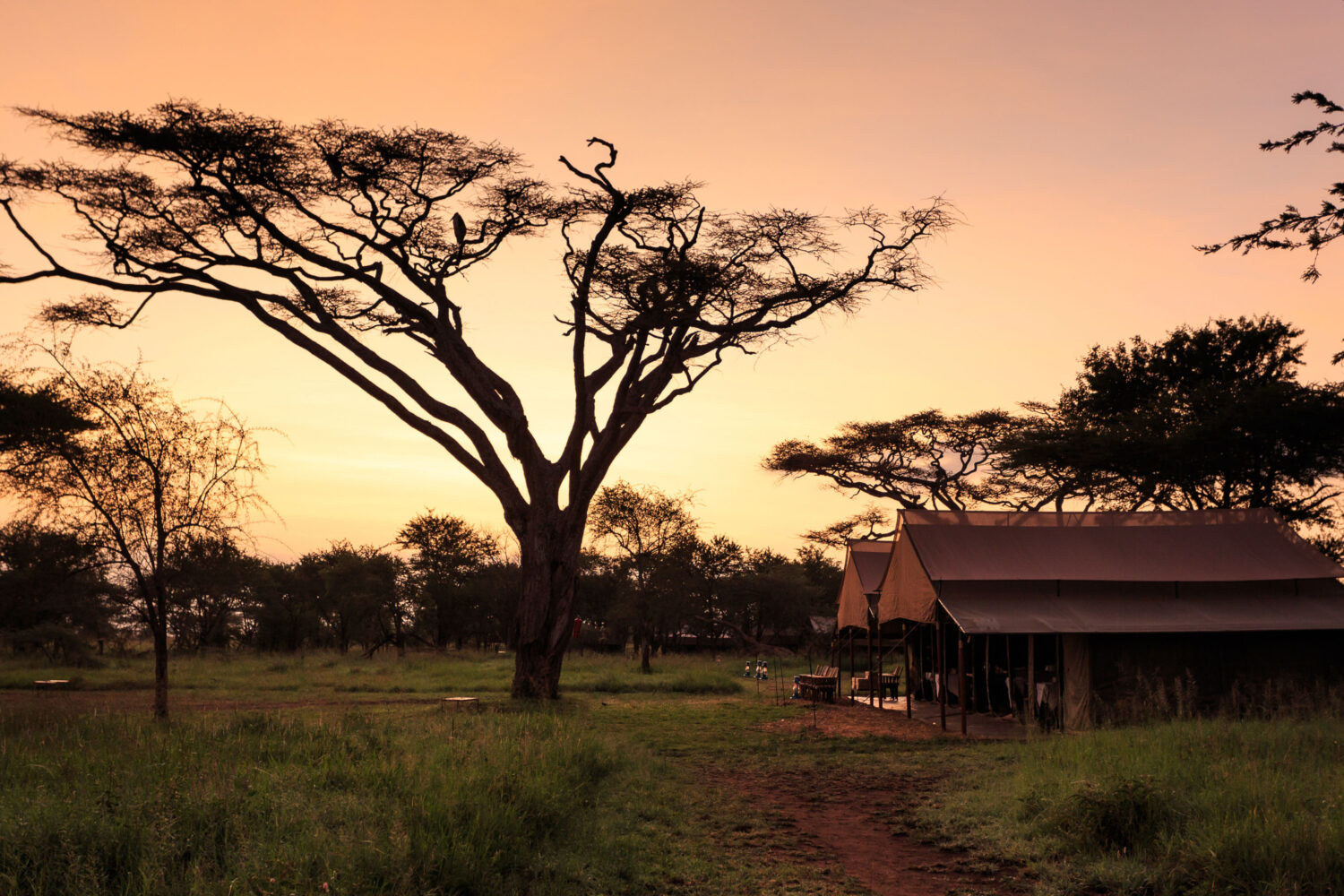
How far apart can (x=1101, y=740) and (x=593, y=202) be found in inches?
528

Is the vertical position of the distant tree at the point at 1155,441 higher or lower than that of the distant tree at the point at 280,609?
higher

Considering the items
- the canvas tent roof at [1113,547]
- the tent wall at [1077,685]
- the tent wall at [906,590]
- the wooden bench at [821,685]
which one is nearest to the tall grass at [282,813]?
the tent wall at [906,590]

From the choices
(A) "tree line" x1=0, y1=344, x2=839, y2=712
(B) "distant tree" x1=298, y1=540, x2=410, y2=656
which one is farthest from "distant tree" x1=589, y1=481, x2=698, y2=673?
(B) "distant tree" x1=298, y1=540, x2=410, y2=656

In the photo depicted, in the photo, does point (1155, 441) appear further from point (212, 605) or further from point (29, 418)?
point (212, 605)

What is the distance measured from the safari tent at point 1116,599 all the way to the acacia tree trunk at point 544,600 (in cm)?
650

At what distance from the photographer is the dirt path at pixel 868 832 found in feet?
22.6

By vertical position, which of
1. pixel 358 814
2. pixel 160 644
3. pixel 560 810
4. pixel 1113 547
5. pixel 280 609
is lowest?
pixel 280 609

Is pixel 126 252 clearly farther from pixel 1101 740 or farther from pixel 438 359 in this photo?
pixel 1101 740

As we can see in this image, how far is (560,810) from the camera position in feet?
25.3

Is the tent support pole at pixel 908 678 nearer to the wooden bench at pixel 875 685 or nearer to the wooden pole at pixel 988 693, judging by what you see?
the wooden bench at pixel 875 685

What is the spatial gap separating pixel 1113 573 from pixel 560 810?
1257 centimetres

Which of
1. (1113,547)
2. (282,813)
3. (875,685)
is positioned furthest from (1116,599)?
(282,813)

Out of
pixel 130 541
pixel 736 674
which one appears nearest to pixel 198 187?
pixel 130 541

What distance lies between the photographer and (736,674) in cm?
3247
